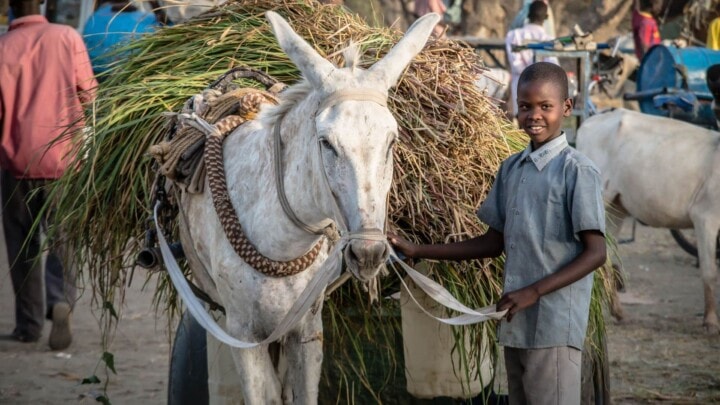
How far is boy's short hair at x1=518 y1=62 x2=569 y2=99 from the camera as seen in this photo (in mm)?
3326

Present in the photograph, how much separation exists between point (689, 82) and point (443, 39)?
6.98 metres

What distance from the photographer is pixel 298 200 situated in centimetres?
344

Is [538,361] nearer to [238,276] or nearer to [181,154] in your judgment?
[238,276]

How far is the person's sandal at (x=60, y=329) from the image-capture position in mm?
6884

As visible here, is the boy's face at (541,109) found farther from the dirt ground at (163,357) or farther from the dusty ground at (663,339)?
the dusty ground at (663,339)

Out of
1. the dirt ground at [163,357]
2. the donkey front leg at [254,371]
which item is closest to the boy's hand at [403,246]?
the donkey front leg at [254,371]

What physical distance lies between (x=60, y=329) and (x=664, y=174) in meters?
4.38

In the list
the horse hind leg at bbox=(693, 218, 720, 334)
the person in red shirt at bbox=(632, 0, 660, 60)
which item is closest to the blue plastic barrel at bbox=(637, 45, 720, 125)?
the horse hind leg at bbox=(693, 218, 720, 334)

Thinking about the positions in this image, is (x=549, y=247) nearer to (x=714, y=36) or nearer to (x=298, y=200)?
(x=298, y=200)

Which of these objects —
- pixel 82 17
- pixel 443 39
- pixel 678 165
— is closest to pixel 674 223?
pixel 678 165

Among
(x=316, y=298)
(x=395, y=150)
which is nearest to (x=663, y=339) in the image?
(x=395, y=150)

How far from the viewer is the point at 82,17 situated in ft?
45.8

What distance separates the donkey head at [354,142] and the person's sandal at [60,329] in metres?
4.03

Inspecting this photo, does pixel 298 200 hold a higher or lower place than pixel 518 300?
higher
